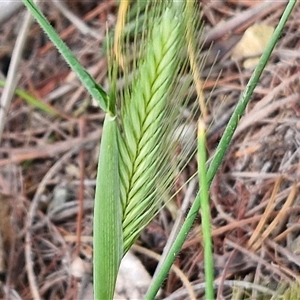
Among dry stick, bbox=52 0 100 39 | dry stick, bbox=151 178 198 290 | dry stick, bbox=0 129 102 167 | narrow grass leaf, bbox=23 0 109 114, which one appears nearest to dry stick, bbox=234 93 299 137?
dry stick, bbox=151 178 198 290

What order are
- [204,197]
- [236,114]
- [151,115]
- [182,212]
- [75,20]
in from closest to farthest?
[204,197], [236,114], [151,115], [182,212], [75,20]

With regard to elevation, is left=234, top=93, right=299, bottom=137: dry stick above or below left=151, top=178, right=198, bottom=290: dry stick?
above

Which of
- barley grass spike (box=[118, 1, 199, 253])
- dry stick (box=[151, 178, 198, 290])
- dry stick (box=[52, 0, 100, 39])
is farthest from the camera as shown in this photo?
dry stick (box=[52, 0, 100, 39])

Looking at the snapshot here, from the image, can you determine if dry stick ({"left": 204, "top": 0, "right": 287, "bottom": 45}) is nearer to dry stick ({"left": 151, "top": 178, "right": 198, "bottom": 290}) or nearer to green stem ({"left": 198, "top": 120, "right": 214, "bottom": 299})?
dry stick ({"left": 151, "top": 178, "right": 198, "bottom": 290})

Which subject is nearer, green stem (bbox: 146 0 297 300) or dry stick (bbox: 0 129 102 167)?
green stem (bbox: 146 0 297 300)

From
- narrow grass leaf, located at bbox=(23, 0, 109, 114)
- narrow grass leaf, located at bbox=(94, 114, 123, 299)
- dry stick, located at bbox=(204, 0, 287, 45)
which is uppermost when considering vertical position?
narrow grass leaf, located at bbox=(23, 0, 109, 114)

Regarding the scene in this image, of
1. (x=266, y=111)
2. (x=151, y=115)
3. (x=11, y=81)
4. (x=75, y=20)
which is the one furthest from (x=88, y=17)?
(x=151, y=115)

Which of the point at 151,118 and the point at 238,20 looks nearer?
the point at 151,118

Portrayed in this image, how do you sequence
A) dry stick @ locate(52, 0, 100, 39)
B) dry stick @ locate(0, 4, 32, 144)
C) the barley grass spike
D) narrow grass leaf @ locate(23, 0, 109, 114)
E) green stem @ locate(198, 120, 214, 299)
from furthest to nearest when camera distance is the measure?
1. dry stick @ locate(52, 0, 100, 39)
2. dry stick @ locate(0, 4, 32, 144)
3. the barley grass spike
4. narrow grass leaf @ locate(23, 0, 109, 114)
5. green stem @ locate(198, 120, 214, 299)

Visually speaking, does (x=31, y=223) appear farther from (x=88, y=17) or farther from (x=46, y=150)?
(x=88, y=17)
